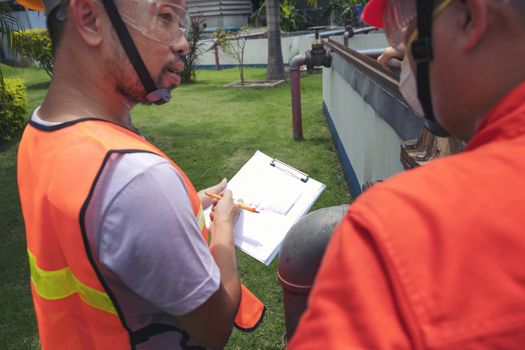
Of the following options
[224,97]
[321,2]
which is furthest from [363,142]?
[321,2]

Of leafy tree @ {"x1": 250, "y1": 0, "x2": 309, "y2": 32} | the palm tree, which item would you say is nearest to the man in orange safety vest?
the palm tree

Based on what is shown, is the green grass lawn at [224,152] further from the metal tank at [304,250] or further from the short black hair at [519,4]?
the short black hair at [519,4]

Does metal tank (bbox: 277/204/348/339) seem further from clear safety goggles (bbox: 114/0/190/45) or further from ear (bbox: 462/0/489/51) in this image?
ear (bbox: 462/0/489/51)

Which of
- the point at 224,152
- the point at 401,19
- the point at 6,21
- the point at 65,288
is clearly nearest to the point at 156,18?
the point at 401,19

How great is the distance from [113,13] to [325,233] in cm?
126

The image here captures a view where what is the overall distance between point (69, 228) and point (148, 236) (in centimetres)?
22

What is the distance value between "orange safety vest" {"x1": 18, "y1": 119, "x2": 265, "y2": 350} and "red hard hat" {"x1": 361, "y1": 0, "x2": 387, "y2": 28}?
73cm

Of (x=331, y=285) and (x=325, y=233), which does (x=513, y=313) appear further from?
(x=325, y=233)

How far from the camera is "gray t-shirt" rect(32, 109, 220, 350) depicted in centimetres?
101

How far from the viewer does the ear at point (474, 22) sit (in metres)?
0.69

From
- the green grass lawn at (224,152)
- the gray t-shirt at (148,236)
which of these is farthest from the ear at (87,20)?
the green grass lawn at (224,152)

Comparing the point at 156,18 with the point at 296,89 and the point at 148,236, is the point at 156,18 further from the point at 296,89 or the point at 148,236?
→ the point at 296,89

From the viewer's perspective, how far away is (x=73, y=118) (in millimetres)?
1197

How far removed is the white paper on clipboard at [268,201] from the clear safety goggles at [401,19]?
1009 mm
